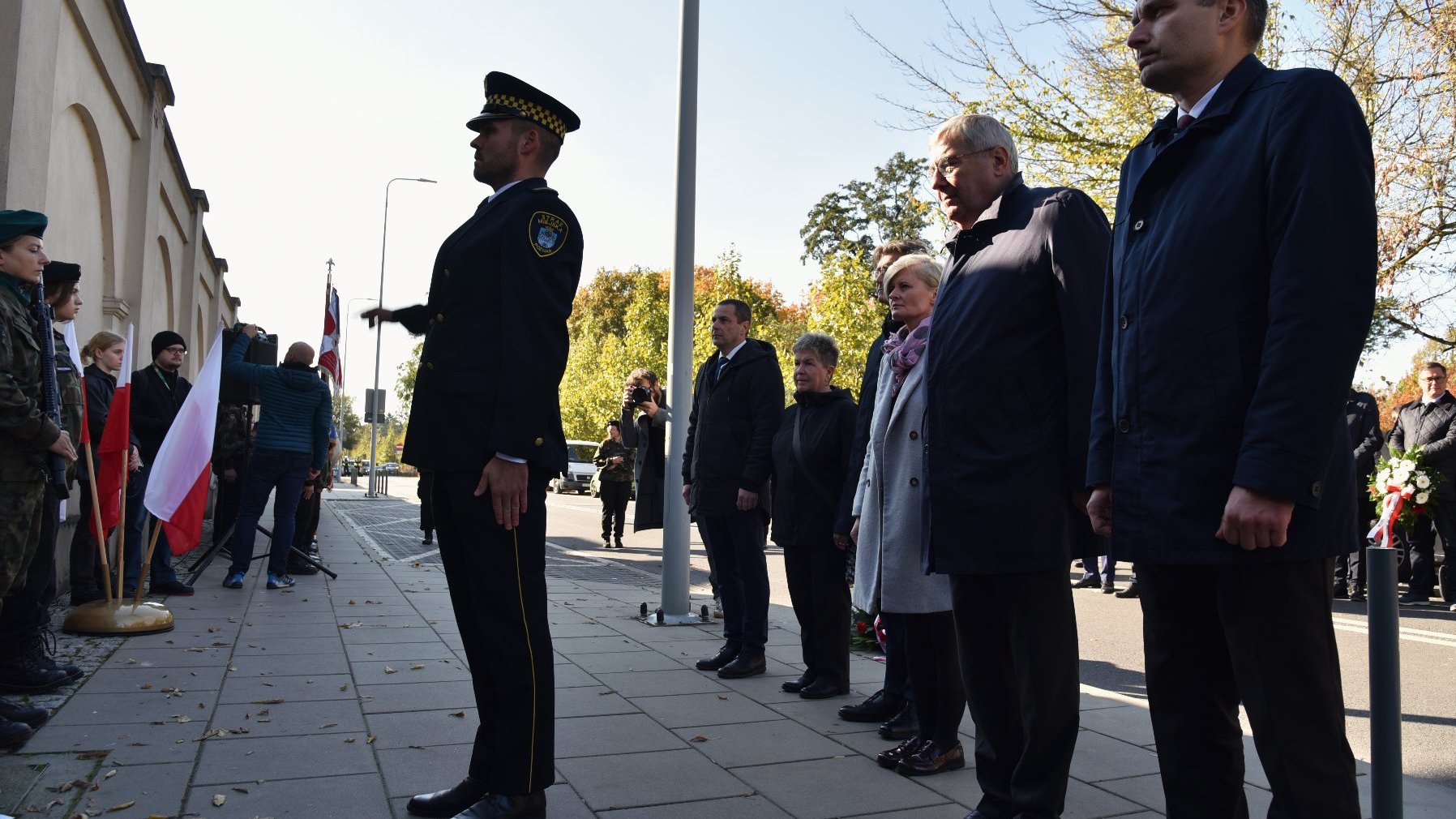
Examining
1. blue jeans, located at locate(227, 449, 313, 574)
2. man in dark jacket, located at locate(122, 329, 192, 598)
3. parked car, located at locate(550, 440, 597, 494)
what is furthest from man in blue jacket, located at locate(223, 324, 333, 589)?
parked car, located at locate(550, 440, 597, 494)

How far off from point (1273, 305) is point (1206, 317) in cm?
16

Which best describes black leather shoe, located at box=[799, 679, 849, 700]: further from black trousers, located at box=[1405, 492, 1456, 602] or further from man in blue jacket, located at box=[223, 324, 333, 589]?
black trousers, located at box=[1405, 492, 1456, 602]

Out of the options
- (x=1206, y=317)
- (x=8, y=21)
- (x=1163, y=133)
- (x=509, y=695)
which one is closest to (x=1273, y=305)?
(x=1206, y=317)

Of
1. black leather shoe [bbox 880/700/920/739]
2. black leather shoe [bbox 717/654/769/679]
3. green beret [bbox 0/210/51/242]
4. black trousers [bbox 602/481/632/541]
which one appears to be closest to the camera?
green beret [bbox 0/210/51/242]

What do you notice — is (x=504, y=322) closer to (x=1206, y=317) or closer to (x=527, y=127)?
(x=527, y=127)

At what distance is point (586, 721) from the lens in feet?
15.8

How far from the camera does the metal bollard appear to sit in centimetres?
256

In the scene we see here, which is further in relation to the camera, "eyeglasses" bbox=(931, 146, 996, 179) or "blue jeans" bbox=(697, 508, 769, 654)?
"blue jeans" bbox=(697, 508, 769, 654)

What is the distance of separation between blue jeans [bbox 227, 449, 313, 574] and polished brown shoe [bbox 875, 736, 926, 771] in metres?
7.17

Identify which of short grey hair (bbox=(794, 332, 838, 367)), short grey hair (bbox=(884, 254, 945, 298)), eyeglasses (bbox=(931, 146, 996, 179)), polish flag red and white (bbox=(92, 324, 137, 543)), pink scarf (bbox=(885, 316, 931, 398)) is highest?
eyeglasses (bbox=(931, 146, 996, 179))

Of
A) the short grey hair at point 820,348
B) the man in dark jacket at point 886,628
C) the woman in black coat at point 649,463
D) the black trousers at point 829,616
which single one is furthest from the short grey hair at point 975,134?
the woman in black coat at point 649,463

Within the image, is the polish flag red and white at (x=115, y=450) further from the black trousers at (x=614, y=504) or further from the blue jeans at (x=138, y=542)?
the black trousers at (x=614, y=504)

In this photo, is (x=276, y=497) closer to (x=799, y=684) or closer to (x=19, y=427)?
(x=19, y=427)

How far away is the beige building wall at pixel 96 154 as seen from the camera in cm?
755
